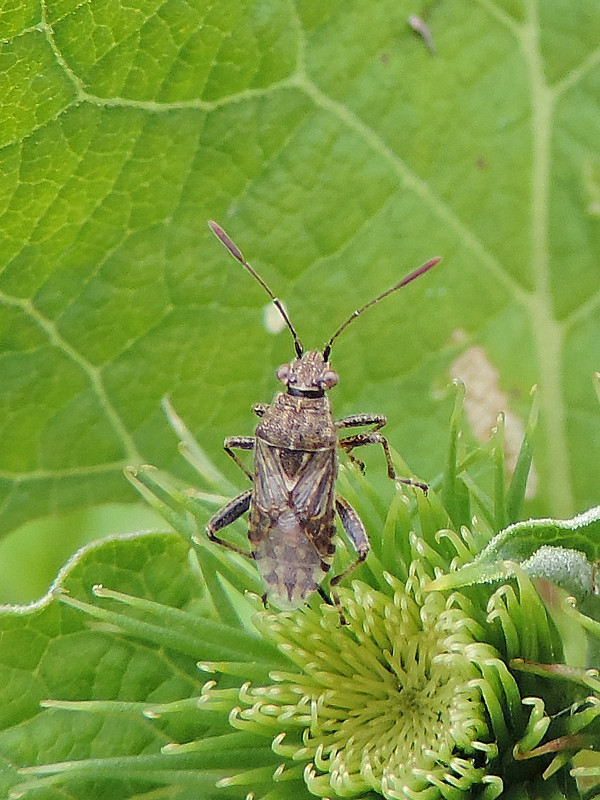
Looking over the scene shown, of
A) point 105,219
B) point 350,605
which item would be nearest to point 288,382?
point 105,219

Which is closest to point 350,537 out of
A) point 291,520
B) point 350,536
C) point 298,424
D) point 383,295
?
point 350,536

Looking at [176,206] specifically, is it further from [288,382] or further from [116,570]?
[116,570]

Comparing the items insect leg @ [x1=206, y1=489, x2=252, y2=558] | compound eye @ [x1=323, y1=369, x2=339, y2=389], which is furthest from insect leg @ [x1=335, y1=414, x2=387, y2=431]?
insect leg @ [x1=206, y1=489, x2=252, y2=558]

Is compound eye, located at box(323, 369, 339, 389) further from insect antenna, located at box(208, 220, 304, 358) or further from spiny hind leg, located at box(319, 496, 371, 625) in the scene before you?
spiny hind leg, located at box(319, 496, 371, 625)

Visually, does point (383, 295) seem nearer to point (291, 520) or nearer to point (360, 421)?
point (360, 421)

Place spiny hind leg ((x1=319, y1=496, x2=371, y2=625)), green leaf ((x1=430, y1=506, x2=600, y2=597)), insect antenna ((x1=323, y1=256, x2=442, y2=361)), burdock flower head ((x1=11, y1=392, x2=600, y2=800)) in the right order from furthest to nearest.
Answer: insect antenna ((x1=323, y1=256, x2=442, y2=361)) < spiny hind leg ((x1=319, y1=496, x2=371, y2=625)) < burdock flower head ((x1=11, y1=392, x2=600, y2=800)) < green leaf ((x1=430, y1=506, x2=600, y2=597))

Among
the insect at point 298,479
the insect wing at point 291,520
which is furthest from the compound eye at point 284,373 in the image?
the insect wing at point 291,520
